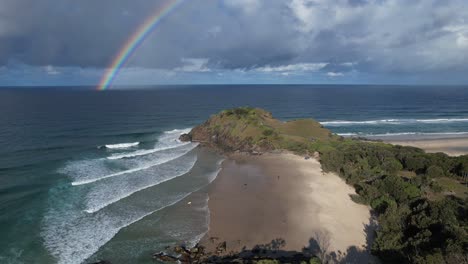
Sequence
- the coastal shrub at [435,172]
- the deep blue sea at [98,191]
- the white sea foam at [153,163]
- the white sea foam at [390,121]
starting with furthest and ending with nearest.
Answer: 1. the white sea foam at [390,121]
2. the white sea foam at [153,163]
3. the coastal shrub at [435,172]
4. the deep blue sea at [98,191]

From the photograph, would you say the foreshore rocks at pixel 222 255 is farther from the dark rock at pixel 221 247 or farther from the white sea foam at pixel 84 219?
the white sea foam at pixel 84 219

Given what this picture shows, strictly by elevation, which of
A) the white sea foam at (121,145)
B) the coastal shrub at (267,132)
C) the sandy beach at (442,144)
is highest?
the coastal shrub at (267,132)

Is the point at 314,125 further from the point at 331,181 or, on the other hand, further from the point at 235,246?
the point at 235,246

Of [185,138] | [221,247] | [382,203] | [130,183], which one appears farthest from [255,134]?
[221,247]

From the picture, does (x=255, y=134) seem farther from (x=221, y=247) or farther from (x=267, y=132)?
(x=221, y=247)

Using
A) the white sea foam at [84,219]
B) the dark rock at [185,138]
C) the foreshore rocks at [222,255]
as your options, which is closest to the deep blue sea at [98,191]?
the white sea foam at [84,219]

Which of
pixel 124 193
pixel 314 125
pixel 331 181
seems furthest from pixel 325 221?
pixel 314 125
